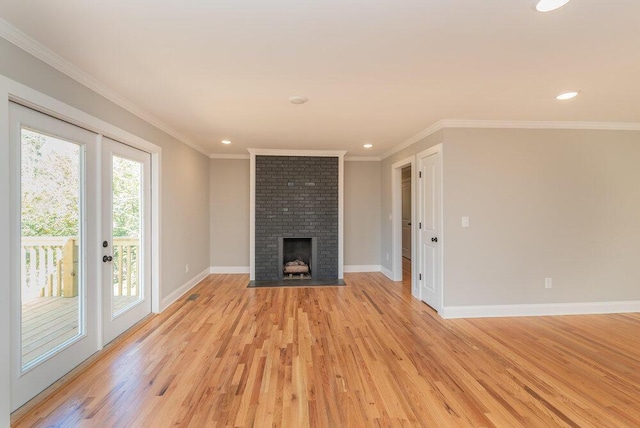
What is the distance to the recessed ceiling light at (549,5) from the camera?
1460 millimetres

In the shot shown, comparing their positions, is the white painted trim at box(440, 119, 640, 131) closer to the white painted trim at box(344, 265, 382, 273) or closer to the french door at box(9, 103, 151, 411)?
the white painted trim at box(344, 265, 382, 273)

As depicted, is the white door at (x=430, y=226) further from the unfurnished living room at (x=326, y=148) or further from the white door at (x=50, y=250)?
the white door at (x=50, y=250)

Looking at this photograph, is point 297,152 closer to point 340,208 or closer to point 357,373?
point 340,208

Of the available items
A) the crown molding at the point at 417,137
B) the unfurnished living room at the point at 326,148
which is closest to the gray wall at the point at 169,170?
the unfurnished living room at the point at 326,148

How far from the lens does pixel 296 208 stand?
17.5 ft

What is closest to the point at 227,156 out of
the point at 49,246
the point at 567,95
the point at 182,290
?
the point at 182,290

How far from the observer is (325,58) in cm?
203

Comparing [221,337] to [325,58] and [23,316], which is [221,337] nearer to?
[23,316]

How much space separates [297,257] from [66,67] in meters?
4.36

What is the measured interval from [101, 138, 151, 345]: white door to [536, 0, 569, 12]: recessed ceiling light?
3382 mm

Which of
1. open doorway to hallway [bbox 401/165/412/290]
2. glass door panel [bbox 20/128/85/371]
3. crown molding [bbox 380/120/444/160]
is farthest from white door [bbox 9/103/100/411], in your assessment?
open doorway to hallway [bbox 401/165/412/290]

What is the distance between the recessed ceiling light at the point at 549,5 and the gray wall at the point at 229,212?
5017mm

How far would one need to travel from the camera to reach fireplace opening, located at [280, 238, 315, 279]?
5.49m

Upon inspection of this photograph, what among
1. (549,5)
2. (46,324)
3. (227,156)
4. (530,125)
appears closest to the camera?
(549,5)
